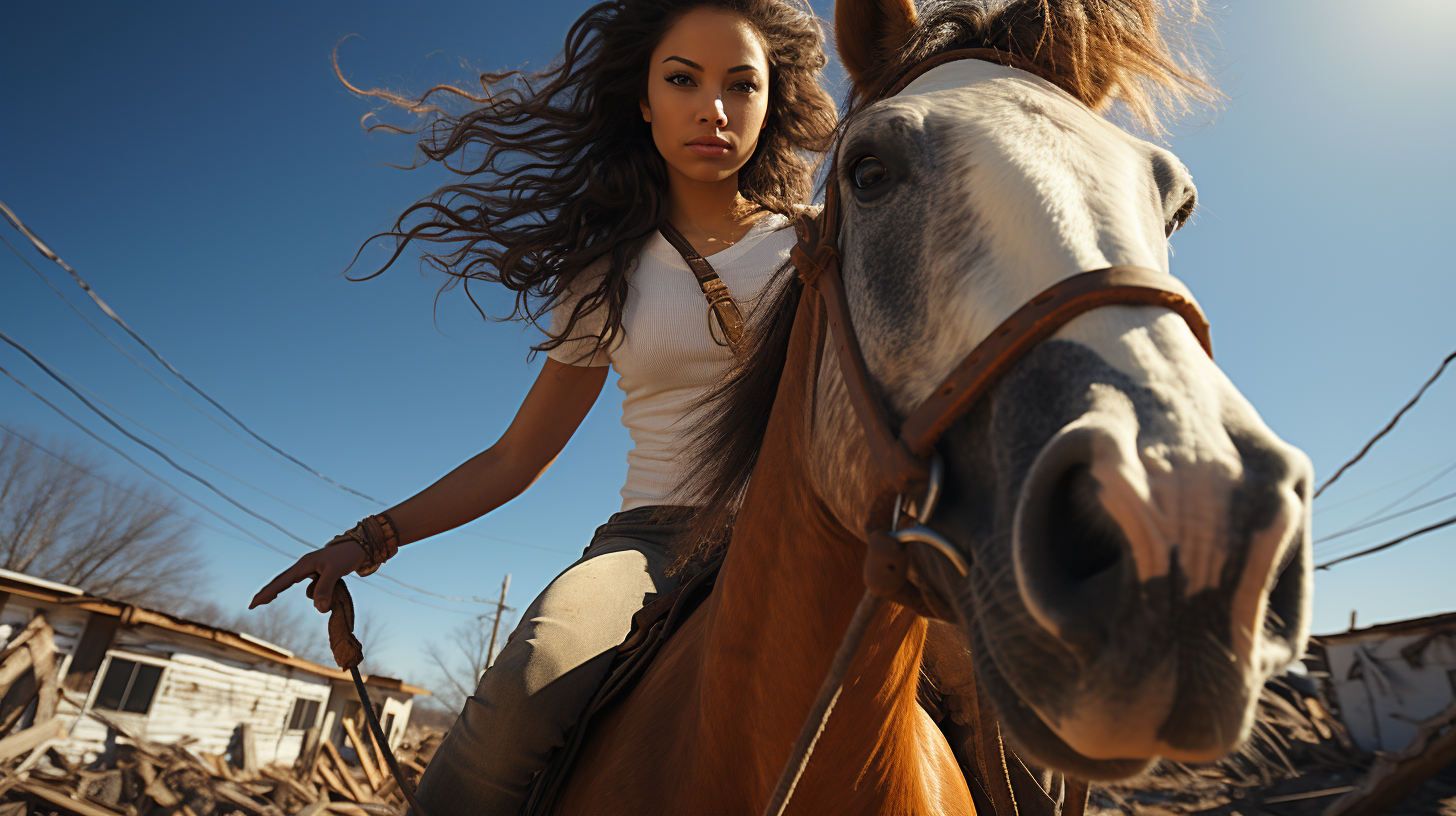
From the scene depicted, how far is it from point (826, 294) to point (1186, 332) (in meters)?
0.61

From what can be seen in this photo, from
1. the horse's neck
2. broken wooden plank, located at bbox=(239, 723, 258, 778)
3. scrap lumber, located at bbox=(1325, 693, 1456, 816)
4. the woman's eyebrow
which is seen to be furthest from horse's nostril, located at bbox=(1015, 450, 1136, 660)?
broken wooden plank, located at bbox=(239, 723, 258, 778)

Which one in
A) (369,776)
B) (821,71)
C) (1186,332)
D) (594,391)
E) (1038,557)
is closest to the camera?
(1038,557)

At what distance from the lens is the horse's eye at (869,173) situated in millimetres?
1276

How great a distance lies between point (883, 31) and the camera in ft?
5.51

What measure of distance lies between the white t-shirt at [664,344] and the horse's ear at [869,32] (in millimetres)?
825

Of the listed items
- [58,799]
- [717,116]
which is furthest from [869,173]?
[58,799]

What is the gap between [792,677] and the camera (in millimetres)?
1334

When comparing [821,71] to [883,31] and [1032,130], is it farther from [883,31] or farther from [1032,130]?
[1032,130]

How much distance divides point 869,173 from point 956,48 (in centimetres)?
51

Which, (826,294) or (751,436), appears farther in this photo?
(751,436)

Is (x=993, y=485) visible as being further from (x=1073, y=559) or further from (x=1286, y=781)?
(x=1286, y=781)

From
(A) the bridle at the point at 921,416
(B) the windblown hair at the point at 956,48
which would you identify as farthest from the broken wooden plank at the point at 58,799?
(A) the bridle at the point at 921,416

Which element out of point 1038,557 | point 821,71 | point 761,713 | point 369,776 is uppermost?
point 821,71

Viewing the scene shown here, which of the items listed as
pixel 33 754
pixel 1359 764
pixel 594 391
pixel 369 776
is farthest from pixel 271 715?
pixel 1359 764
